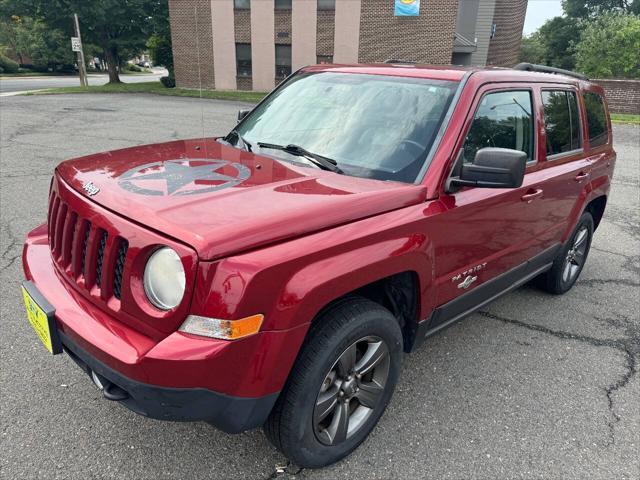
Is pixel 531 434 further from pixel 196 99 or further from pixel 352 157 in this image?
pixel 196 99

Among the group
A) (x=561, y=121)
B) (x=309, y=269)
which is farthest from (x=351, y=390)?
(x=561, y=121)

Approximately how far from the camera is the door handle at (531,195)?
3.11 m

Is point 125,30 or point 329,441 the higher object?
point 125,30

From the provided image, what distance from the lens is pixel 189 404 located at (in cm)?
181

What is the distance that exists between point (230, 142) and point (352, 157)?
994 millimetres

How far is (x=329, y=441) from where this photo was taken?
2.30 metres

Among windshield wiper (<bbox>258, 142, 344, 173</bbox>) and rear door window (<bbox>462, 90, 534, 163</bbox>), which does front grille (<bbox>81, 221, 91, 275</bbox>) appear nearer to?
windshield wiper (<bbox>258, 142, 344, 173</bbox>)

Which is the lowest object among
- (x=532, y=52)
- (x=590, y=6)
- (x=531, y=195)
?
(x=531, y=195)

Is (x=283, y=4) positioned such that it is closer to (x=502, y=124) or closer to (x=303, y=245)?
(x=502, y=124)

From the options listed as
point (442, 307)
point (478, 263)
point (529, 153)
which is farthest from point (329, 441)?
point (529, 153)

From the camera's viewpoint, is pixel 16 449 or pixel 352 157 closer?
pixel 16 449

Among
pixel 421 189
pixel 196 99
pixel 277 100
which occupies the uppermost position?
pixel 277 100

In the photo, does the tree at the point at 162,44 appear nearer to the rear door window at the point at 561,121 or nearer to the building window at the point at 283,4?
the building window at the point at 283,4

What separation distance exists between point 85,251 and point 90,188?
286 mm
